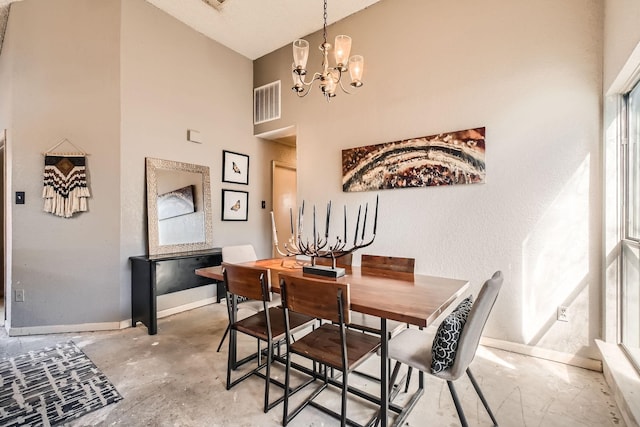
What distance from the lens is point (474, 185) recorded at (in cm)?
274

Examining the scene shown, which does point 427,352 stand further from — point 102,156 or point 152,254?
point 102,156

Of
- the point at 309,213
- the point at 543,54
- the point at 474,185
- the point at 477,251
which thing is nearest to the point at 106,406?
the point at 309,213

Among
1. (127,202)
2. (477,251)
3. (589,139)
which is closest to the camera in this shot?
(589,139)

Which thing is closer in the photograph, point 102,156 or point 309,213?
point 102,156

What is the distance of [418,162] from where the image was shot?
3018 mm

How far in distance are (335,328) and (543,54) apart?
2.76 m

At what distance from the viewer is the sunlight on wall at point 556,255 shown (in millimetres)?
2340

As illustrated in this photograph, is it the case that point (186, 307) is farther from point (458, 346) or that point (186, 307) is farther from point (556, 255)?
point (556, 255)

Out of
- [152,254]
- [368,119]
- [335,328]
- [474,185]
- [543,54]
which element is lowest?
[335,328]

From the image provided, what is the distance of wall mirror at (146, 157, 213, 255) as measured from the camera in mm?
3441

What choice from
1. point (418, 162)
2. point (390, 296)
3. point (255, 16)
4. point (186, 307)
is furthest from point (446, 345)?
point (255, 16)

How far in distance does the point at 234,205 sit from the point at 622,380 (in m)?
4.15

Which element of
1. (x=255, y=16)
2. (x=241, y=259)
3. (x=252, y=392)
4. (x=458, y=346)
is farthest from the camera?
(x=255, y=16)

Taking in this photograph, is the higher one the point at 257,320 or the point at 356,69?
the point at 356,69
